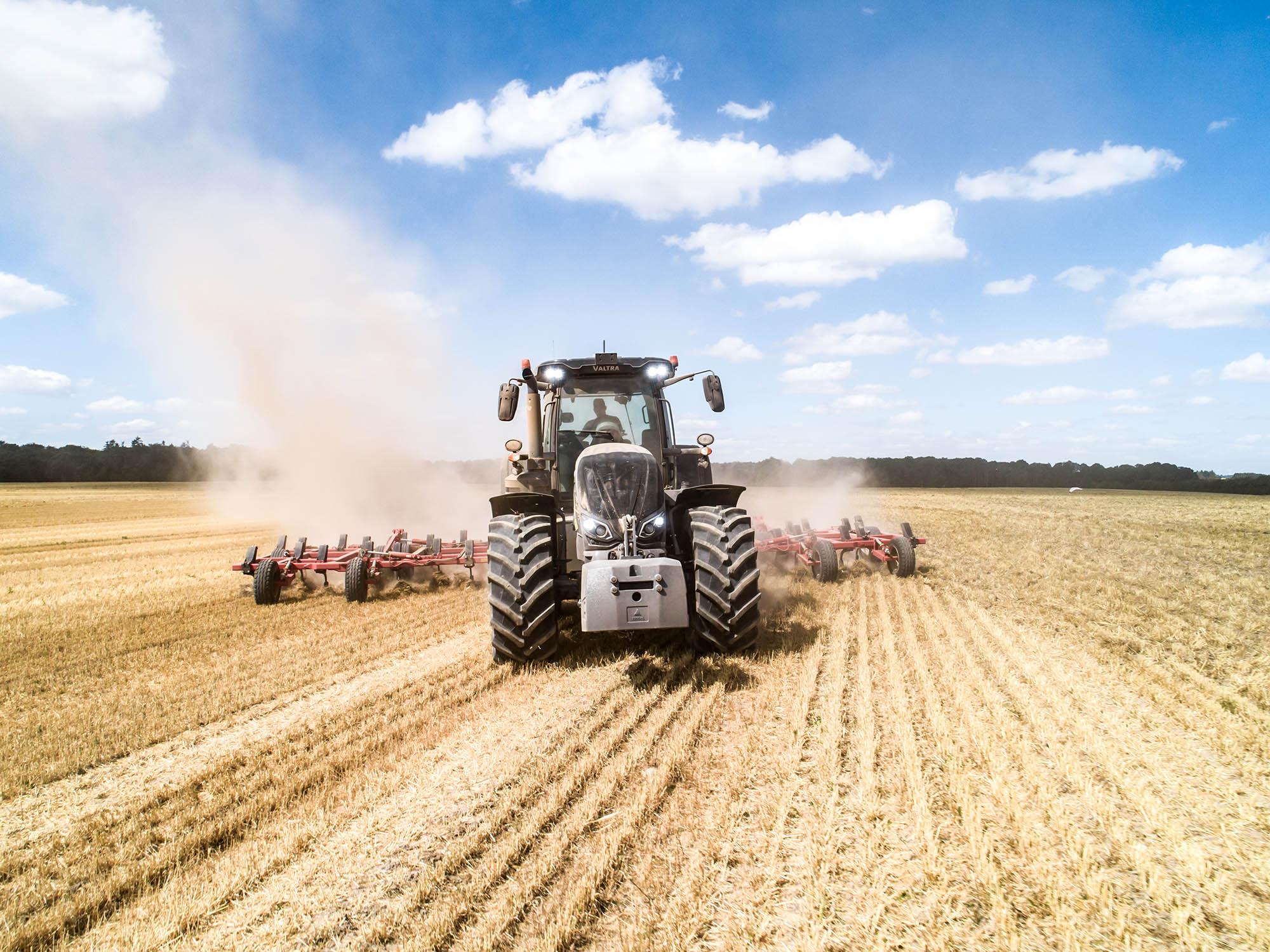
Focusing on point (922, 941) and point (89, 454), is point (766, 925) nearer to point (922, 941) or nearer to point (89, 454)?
point (922, 941)

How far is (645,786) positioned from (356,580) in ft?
23.9

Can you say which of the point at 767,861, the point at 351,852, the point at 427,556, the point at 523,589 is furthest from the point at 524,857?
the point at 427,556

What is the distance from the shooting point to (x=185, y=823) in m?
3.88

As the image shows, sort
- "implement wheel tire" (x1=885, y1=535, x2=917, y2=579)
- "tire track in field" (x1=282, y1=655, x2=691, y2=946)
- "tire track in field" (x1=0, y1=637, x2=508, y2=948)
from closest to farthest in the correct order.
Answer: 1. "tire track in field" (x1=282, y1=655, x2=691, y2=946)
2. "tire track in field" (x1=0, y1=637, x2=508, y2=948)
3. "implement wheel tire" (x1=885, y1=535, x2=917, y2=579)

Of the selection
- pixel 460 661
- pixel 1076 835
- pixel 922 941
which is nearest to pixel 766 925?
pixel 922 941

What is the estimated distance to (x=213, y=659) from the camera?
24.0ft

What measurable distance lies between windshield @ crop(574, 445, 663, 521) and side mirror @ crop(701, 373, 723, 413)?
51.4 inches

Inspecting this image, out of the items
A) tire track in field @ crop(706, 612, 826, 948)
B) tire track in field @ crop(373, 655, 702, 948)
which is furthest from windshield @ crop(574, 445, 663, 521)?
tire track in field @ crop(706, 612, 826, 948)

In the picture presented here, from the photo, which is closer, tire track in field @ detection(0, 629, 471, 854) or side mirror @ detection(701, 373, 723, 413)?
tire track in field @ detection(0, 629, 471, 854)

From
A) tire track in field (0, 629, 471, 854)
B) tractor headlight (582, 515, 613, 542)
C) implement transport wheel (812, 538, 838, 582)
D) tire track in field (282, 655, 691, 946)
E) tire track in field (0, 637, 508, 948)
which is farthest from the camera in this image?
implement transport wheel (812, 538, 838, 582)

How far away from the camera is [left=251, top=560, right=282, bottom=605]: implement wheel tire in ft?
33.3

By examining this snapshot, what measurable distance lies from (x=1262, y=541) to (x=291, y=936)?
77.4 ft

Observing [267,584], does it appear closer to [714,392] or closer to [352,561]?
[352,561]

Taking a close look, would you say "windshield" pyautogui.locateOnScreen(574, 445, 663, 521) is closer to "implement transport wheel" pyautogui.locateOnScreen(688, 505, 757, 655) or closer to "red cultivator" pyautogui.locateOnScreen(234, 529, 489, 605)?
"implement transport wheel" pyautogui.locateOnScreen(688, 505, 757, 655)
